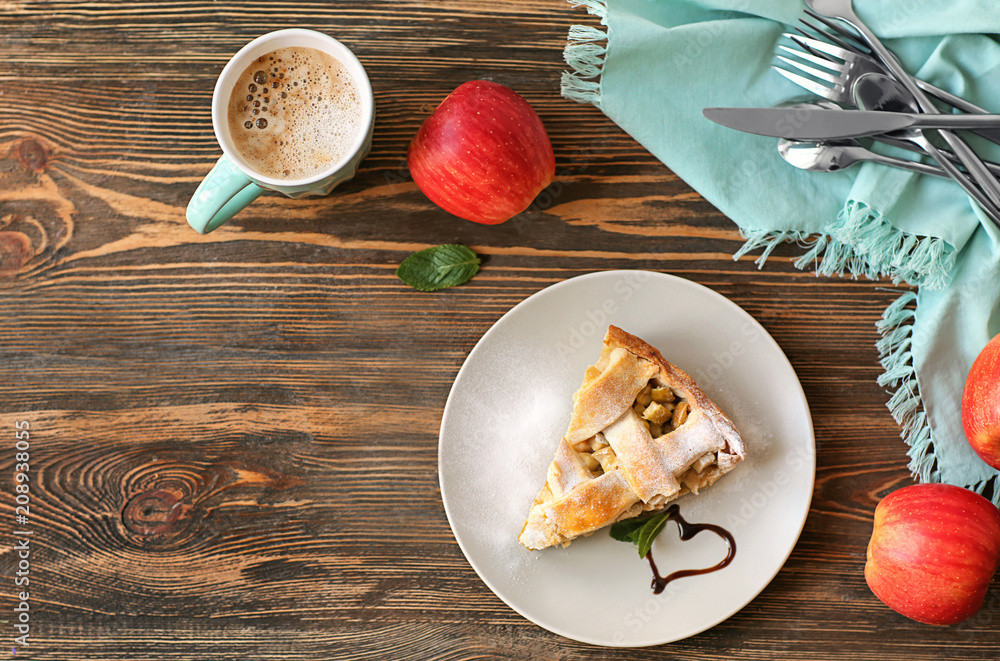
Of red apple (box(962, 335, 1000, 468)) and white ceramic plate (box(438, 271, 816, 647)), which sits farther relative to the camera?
white ceramic plate (box(438, 271, 816, 647))

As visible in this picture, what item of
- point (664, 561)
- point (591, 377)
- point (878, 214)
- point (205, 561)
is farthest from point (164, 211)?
point (878, 214)

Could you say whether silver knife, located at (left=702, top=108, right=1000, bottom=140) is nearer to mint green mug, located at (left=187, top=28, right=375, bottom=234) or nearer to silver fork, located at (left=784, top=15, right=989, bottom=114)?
silver fork, located at (left=784, top=15, right=989, bottom=114)

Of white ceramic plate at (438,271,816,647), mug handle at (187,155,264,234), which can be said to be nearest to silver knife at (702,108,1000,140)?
white ceramic plate at (438,271,816,647)

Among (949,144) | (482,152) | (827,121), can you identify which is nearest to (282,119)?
(482,152)

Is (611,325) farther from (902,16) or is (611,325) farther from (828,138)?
(902,16)

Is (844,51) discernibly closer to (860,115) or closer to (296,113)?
(860,115)
